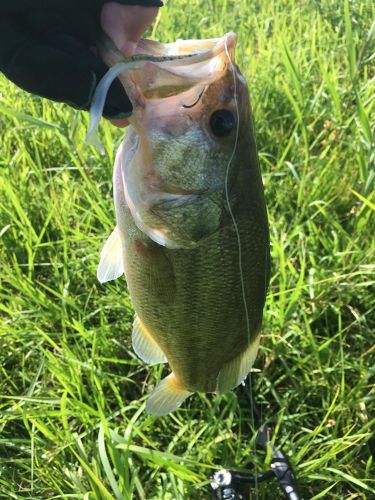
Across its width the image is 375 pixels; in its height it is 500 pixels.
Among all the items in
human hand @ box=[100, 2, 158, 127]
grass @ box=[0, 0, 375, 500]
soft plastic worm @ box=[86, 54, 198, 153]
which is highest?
human hand @ box=[100, 2, 158, 127]

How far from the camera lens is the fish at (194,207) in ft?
4.64

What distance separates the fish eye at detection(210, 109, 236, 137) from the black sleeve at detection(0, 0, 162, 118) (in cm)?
24

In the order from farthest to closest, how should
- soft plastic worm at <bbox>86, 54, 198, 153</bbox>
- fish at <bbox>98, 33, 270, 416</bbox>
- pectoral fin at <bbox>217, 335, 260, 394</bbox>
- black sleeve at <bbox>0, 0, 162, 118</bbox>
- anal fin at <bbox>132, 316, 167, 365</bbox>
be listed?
anal fin at <bbox>132, 316, 167, 365</bbox>
pectoral fin at <bbox>217, 335, 260, 394</bbox>
fish at <bbox>98, 33, 270, 416</bbox>
black sleeve at <bbox>0, 0, 162, 118</bbox>
soft plastic worm at <bbox>86, 54, 198, 153</bbox>

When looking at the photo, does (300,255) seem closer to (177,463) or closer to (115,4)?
(177,463)

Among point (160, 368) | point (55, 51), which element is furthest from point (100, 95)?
point (160, 368)

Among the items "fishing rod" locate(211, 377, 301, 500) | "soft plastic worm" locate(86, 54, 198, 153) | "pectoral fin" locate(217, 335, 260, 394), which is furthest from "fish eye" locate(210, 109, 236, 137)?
"fishing rod" locate(211, 377, 301, 500)

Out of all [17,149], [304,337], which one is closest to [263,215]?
[304,337]

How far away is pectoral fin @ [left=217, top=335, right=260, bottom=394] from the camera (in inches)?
70.9

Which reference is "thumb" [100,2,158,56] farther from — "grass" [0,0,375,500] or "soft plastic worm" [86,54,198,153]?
"grass" [0,0,375,500]

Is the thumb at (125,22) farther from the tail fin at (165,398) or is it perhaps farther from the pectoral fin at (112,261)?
the tail fin at (165,398)

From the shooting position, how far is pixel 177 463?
2033 millimetres

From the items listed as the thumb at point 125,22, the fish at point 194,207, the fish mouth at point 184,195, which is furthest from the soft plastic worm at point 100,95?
the fish mouth at point 184,195

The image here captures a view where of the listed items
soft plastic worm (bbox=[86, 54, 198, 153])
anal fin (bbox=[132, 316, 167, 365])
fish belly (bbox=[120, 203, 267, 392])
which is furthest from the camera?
anal fin (bbox=[132, 316, 167, 365])

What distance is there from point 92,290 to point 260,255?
3.84 feet
